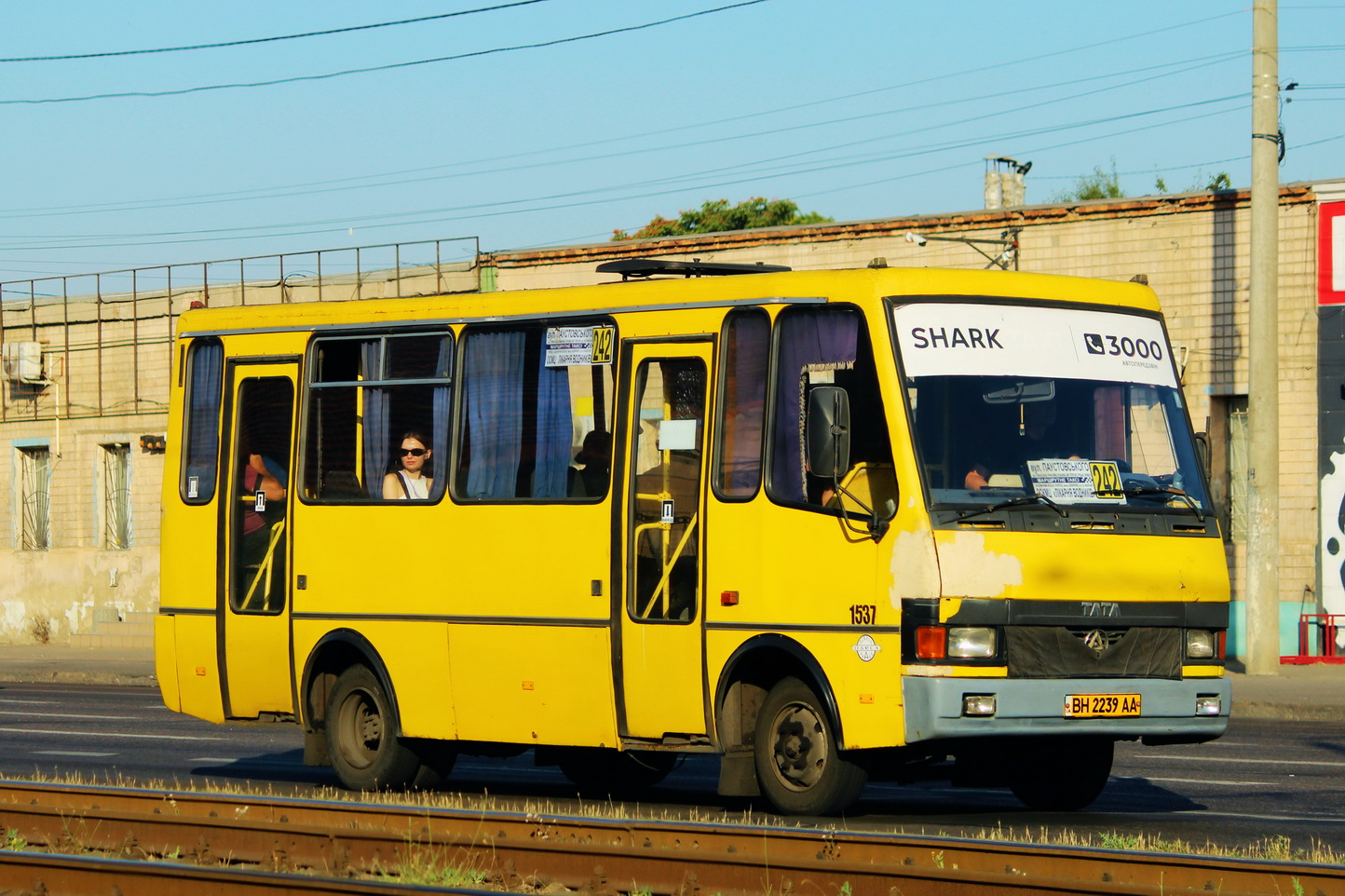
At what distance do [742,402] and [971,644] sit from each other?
81.8 inches

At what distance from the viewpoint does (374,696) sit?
1297 cm

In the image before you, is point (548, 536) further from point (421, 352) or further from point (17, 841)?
point (17, 841)

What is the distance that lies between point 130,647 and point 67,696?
434 inches

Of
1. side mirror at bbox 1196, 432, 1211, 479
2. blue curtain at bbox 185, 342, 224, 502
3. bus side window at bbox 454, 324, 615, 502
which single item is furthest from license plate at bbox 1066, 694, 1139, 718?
blue curtain at bbox 185, 342, 224, 502

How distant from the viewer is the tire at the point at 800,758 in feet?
34.3

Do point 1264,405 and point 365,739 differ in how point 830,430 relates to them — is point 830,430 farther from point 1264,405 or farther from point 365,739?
point 1264,405

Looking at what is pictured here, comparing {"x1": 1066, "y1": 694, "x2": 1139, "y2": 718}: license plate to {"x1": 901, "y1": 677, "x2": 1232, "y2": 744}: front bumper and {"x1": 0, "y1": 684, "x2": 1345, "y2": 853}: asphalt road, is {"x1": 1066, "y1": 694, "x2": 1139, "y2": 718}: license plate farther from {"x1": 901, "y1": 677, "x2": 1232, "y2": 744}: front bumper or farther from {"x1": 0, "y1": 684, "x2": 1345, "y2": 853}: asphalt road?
{"x1": 0, "y1": 684, "x2": 1345, "y2": 853}: asphalt road

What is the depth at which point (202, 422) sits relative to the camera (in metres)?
14.2

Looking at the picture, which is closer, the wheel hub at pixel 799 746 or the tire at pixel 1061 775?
the wheel hub at pixel 799 746

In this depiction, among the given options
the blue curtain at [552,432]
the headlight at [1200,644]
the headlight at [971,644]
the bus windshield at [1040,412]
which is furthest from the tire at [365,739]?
the headlight at [1200,644]

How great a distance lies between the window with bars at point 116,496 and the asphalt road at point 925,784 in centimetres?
1803

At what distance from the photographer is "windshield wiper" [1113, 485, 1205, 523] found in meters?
10.6

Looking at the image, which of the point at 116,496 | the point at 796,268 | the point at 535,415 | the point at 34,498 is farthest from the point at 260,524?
the point at 34,498

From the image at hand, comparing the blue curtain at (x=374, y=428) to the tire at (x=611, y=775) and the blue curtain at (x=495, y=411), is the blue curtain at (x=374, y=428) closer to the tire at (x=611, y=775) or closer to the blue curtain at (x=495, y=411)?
the blue curtain at (x=495, y=411)
